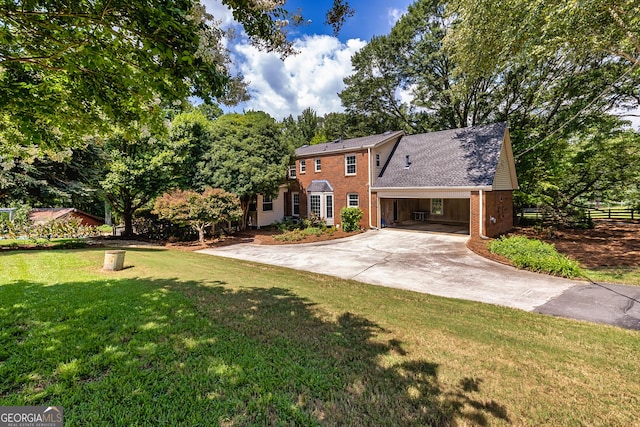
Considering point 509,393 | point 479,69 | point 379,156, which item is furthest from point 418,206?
point 509,393

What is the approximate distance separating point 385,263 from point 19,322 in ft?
32.6

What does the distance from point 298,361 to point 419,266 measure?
810 cm

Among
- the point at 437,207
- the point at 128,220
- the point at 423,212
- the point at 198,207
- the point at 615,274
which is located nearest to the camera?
the point at 615,274

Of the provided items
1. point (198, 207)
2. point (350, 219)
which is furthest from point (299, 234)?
point (198, 207)

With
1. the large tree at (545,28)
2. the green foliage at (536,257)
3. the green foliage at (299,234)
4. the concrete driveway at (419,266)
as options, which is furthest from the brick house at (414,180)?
the large tree at (545,28)

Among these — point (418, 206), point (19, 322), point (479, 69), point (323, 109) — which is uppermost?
point (323, 109)

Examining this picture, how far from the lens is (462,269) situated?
9977mm

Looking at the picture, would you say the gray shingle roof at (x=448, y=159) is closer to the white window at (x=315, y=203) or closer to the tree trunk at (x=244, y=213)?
the white window at (x=315, y=203)

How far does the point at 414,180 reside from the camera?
17969 millimetres

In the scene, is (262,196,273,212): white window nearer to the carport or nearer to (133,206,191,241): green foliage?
(133,206,191,241): green foliage

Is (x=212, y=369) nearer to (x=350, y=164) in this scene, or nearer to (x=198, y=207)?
(x=198, y=207)

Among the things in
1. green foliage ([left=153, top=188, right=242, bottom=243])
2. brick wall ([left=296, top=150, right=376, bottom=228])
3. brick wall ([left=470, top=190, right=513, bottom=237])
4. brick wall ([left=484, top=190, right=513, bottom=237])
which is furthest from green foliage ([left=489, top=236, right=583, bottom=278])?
green foliage ([left=153, top=188, right=242, bottom=243])

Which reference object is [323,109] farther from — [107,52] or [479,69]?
[107,52]

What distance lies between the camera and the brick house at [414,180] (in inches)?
622
